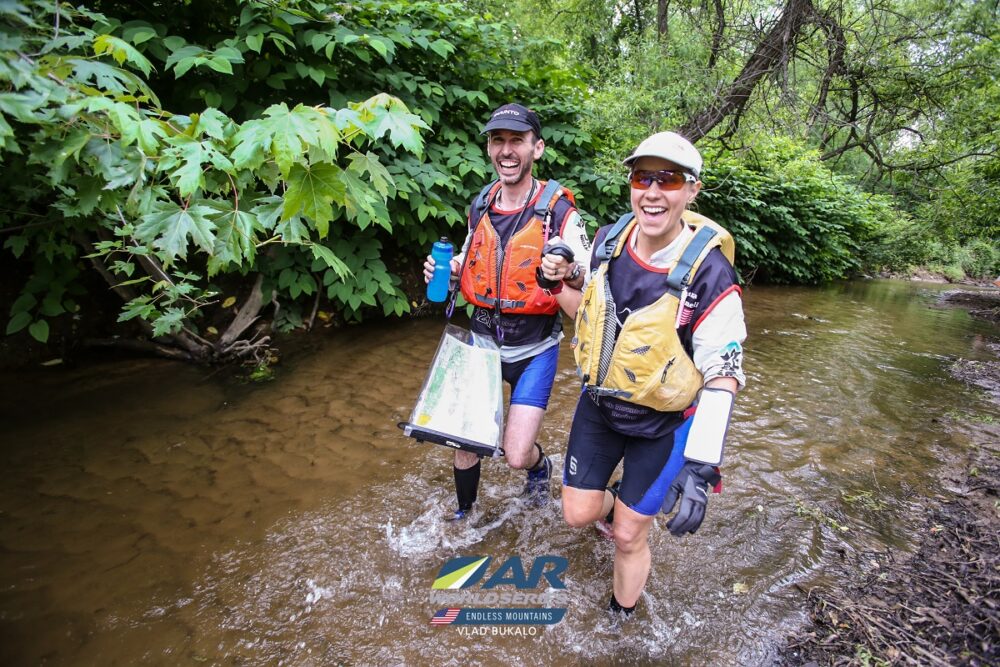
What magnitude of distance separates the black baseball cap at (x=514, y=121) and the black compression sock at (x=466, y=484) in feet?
6.80

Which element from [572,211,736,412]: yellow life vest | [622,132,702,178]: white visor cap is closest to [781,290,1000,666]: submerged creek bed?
[572,211,736,412]: yellow life vest

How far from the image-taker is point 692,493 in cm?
191

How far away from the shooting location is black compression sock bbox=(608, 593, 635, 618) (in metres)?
2.52

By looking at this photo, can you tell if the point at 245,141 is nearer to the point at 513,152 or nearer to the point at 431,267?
the point at 431,267

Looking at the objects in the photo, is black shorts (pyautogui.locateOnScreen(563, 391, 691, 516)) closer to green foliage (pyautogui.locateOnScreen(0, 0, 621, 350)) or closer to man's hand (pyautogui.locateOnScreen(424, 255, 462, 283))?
man's hand (pyautogui.locateOnScreen(424, 255, 462, 283))

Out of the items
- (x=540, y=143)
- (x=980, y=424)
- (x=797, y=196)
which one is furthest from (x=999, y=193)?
(x=540, y=143)

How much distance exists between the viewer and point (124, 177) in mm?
1938

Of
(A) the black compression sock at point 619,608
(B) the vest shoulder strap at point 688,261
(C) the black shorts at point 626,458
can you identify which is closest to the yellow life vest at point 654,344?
(B) the vest shoulder strap at point 688,261

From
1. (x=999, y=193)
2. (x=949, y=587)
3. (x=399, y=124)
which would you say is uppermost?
(x=999, y=193)

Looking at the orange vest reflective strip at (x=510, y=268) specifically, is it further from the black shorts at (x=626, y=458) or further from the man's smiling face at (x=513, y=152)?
the black shorts at (x=626, y=458)

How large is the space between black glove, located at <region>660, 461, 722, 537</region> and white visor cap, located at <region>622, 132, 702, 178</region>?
4.01ft

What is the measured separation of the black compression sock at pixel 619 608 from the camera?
2521 mm

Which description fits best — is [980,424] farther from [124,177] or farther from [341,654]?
[124,177]

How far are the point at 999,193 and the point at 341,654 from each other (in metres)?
13.8
